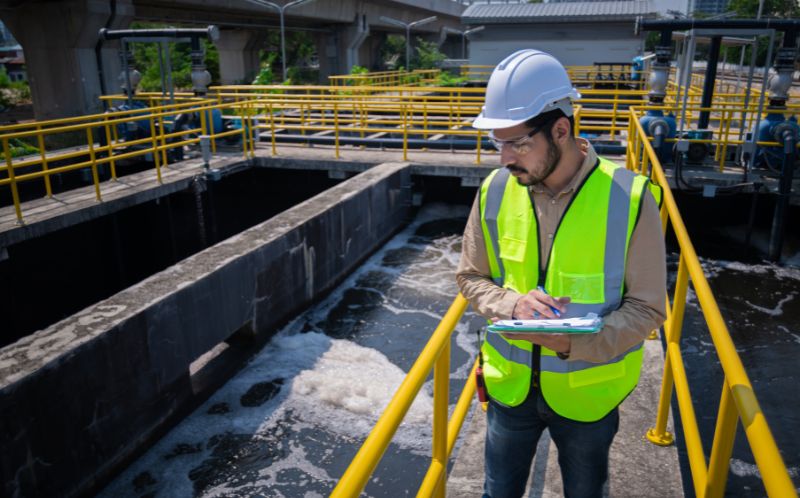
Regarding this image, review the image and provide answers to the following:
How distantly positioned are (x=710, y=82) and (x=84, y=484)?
1010cm

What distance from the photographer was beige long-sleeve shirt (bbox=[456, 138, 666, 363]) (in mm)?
1710

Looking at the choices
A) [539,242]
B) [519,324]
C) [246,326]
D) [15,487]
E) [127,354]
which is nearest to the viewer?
[519,324]

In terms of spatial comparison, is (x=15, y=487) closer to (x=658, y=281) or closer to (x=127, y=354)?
(x=127, y=354)

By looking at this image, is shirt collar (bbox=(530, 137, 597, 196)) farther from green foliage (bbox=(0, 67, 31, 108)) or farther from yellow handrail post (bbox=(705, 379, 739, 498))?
green foliage (bbox=(0, 67, 31, 108))

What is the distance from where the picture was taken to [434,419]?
2.12 meters

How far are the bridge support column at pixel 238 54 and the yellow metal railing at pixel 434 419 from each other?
33716mm

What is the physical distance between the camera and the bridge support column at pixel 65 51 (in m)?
16.7

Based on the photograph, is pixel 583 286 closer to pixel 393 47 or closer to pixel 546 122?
pixel 546 122

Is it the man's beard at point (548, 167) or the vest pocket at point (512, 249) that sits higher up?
the man's beard at point (548, 167)

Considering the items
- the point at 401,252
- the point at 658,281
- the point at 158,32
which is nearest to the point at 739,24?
the point at 401,252

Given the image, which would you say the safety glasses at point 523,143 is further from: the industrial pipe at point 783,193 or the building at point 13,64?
the building at point 13,64

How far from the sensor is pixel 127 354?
4.40 m

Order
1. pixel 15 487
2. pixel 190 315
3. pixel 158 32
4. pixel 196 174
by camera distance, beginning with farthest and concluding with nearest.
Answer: pixel 158 32 → pixel 196 174 → pixel 190 315 → pixel 15 487

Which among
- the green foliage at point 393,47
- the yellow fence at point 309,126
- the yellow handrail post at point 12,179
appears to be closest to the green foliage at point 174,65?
the green foliage at point 393,47
